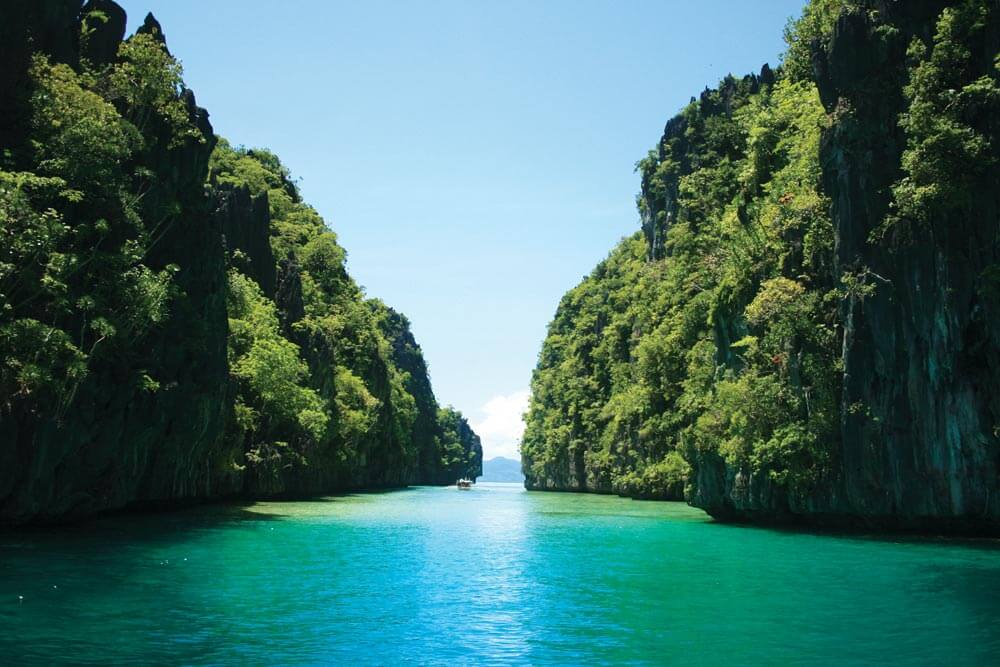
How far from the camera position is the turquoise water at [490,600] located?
12.2m

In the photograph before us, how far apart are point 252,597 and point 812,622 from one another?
34.4 feet

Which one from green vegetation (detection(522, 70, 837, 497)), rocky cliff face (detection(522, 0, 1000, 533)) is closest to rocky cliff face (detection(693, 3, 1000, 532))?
rocky cliff face (detection(522, 0, 1000, 533))

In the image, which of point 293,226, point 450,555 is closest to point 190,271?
point 450,555

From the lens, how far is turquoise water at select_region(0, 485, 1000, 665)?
12.2 meters

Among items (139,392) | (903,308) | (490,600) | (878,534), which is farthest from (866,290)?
(139,392)

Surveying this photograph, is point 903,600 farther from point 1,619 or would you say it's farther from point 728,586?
point 1,619

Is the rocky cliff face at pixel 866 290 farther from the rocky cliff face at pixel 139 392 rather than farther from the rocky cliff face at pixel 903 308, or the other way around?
the rocky cliff face at pixel 139 392

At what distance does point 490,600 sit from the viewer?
17109mm

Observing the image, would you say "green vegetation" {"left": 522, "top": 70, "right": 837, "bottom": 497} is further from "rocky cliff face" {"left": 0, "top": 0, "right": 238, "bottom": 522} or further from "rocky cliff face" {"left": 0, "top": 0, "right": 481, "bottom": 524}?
"rocky cliff face" {"left": 0, "top": 0, "right": 481, "bottom": 524}

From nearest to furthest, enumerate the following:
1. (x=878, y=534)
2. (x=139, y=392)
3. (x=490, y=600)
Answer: (x=490, y=600), (x=878, y=534), (x=139, y=392)

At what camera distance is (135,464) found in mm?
32406

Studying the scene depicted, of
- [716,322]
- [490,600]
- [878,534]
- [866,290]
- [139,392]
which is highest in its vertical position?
[716,322]

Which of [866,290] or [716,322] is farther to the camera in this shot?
[716,322]

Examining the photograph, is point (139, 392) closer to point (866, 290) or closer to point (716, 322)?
point (716, 322)
